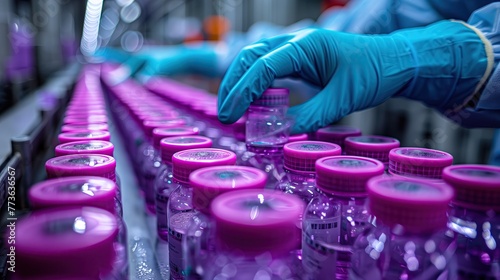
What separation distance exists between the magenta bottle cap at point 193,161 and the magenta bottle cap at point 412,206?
1.02ft

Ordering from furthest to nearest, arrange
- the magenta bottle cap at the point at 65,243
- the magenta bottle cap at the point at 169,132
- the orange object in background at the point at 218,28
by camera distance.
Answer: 1. the orange object in background at the point at 218,28
2. the magenta bottle cap at the point at 169,132
3. the magenta bottle cap at the point at 65,243

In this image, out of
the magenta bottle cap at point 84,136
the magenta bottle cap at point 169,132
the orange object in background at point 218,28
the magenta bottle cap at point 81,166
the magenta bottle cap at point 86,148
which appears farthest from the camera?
the orange object in background at point 218,28

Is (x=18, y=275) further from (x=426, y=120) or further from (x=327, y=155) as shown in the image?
(x=426, y=120)

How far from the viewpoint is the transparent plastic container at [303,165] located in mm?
795

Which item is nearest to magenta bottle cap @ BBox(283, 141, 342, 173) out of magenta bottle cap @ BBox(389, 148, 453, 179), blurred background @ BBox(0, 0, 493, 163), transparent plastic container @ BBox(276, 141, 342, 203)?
transparent plastic container @ BBox(276, 141, 342, 203)

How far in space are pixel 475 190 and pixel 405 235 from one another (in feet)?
0.47

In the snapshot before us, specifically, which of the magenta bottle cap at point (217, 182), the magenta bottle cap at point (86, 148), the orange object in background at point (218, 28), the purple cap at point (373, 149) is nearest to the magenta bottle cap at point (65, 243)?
the magenta bottle cap at point (217, 182)

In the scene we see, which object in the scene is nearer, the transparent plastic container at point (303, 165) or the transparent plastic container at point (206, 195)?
the transparent plastic container at point (206, 195)

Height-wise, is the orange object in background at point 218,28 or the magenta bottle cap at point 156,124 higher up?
the orange object in background at point 218,28

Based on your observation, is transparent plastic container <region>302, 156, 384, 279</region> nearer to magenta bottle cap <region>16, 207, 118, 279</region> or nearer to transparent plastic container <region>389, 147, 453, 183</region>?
transparent plastic container <region>389, 147, 453, 183</region>

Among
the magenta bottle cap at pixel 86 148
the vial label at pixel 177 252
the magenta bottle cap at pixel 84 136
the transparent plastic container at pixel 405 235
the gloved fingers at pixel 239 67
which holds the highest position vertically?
the gloved fingers at pixel 239 67

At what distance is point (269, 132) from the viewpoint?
3.79ft

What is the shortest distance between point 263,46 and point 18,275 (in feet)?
3.25

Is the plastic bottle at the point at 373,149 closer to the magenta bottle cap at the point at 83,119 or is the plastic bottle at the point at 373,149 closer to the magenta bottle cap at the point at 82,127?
the magenta bottle cap at the point at 82,127
